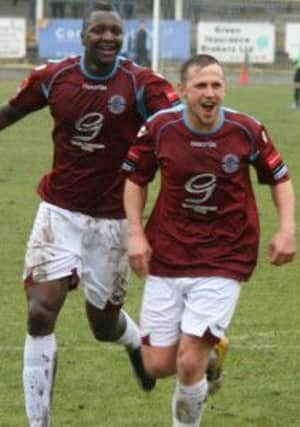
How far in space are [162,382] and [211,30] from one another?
39.6m

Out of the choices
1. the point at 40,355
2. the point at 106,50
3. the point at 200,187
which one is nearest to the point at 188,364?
the point at 200,187

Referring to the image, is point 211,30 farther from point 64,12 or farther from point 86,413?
point 86,413

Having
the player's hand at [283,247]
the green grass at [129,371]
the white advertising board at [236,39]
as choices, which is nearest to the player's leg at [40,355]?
the green grass at [129,371]

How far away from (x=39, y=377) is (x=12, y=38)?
42413 mm

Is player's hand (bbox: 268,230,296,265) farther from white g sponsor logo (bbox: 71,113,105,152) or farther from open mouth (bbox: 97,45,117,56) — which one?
open mouth (bbox: 97,45,117,56)

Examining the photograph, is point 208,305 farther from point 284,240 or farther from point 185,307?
point 284,240

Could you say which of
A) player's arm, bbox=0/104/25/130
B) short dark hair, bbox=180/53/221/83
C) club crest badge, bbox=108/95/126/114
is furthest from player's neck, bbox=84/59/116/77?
short dark hair, bbox=180/53/221/83

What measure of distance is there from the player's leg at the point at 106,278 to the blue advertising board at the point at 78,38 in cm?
3576

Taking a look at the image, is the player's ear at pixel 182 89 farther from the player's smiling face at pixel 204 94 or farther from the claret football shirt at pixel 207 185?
the claret football shirt at pixel 207 185

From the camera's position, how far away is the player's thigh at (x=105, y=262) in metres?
8.04

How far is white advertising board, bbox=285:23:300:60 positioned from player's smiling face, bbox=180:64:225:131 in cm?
4211

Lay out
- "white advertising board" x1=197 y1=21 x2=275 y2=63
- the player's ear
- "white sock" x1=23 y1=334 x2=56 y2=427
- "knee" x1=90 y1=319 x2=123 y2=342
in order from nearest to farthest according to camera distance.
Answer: the player's ear < "white sock" x1=23 y1=334 x2=56 y2=427 < "knee" x1=90 y1=319 x2=123 y2=342 < "white advertising board" x1=197 y1=21 x2=275 y2=63

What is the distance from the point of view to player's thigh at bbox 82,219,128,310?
8.04 metres

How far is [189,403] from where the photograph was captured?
7.06 m
